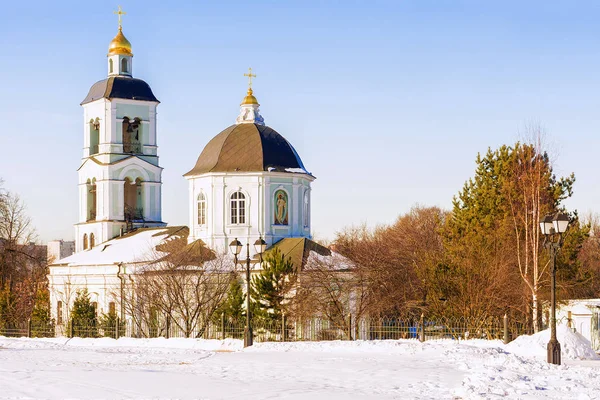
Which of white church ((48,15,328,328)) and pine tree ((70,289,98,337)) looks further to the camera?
white church ((48,15,328,328))

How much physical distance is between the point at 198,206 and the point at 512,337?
2313 centimetres

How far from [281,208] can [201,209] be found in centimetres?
380

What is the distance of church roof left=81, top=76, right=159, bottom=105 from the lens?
5595cm

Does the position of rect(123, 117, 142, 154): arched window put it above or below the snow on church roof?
above

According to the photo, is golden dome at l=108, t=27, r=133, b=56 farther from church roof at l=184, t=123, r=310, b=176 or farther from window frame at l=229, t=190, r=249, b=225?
window frame at l=229, t=190, r=249, b=225

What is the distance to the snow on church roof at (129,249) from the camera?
49.8 meters

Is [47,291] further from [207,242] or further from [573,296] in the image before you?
[573,296]

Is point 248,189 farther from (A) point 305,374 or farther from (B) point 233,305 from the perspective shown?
(A) point 305,374

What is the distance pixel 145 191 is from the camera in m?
57.2

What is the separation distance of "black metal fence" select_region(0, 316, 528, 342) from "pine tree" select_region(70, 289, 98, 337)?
5 centimetres

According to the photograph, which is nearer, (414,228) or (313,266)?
(313,266)

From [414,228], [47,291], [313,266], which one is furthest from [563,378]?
[414,228]

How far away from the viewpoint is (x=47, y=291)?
189 feet

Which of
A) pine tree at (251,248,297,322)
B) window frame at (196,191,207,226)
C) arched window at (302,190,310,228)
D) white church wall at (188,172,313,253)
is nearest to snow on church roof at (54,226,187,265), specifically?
window frame at (196,191,207,226)
